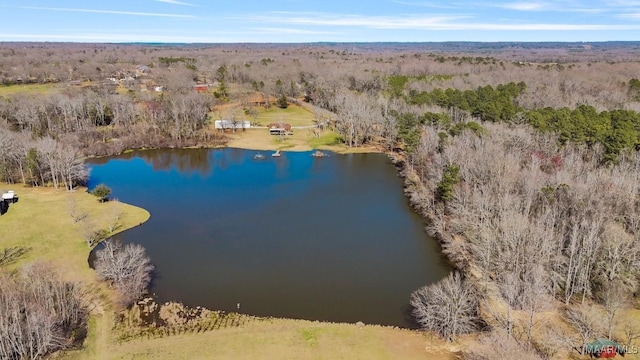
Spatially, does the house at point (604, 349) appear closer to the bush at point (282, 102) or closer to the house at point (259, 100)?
the bush at point (282, 102)

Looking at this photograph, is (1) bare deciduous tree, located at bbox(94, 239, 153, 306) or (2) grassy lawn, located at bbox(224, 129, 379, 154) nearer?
(1) bare deciduous tree, located at bbox(94, 239, 153, 306)

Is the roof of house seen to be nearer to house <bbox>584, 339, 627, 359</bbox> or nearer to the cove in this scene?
house <bbox>584, 339, 627, 359</bbox>

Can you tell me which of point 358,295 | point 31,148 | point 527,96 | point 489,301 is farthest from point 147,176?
point 527,96

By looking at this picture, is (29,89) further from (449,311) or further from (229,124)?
(449,311)

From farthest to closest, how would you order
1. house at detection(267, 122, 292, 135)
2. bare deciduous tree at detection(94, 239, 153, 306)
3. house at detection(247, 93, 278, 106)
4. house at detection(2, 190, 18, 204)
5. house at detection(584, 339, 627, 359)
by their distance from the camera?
house at detection(247, 93, 278, 106), house at detection(267, 122, 292, 135), house at detection(2, 190, 18, 204), bare deciduous tree at detection(94, 239, 153, 306), house at detection(584, 339, 627, 359)

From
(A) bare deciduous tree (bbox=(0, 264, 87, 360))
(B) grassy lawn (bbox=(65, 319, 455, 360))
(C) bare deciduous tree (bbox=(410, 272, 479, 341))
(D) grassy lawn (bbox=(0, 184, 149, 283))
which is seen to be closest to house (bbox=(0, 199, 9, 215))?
(D) grassy lawn (bbox=(0, 184, 149, 283))

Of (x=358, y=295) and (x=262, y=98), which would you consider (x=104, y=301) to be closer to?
(x=358, y=295)

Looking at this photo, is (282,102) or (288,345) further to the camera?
(282,102)

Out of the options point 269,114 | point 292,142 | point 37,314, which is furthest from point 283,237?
point 269,114
